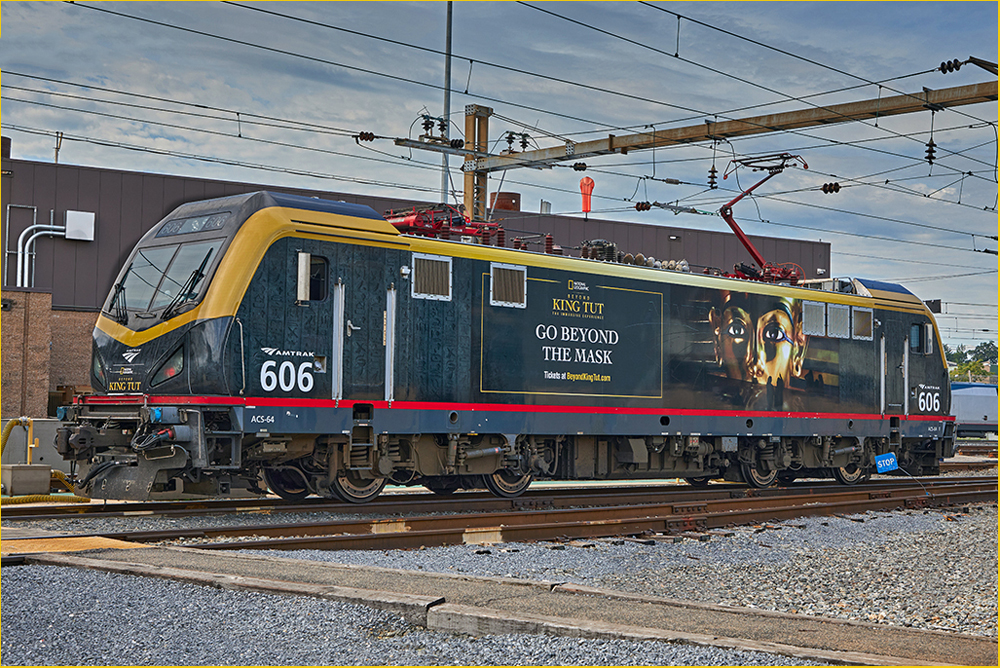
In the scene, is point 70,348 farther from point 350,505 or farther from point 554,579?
point 554,579

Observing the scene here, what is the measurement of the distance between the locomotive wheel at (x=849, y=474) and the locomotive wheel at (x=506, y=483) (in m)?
7.73

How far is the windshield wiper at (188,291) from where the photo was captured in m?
12.5

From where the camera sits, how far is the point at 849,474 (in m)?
20.4

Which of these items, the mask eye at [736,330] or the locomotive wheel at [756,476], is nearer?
the mask eye at [736,330]

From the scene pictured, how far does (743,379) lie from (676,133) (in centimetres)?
573

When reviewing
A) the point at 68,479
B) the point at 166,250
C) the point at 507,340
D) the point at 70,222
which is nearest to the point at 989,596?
the point at 507,340

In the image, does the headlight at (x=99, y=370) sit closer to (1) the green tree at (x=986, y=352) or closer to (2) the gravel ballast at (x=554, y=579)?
(2) the gravel ballast at (x=554, y=579)

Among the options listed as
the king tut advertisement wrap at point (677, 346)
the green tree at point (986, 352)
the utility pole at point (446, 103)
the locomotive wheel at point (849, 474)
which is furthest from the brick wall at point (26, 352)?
the green tree at point (986, 352)

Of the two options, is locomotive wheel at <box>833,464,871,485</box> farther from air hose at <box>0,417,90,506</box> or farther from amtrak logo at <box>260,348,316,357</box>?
air hose at <box>0,417,90,506</box>

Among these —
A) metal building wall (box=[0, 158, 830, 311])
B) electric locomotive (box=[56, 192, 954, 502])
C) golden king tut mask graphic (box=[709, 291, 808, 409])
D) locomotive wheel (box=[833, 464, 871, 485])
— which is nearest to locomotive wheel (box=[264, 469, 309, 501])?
electric locomotive (box=[56, 192, 954, 502])

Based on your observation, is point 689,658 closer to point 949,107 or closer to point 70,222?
point 949,107

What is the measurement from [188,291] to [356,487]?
3491 millimetres

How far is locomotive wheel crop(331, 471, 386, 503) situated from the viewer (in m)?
13.6

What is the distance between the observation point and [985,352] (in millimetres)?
128500
